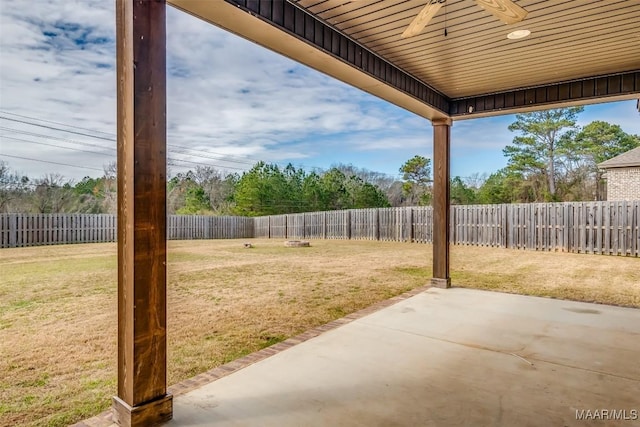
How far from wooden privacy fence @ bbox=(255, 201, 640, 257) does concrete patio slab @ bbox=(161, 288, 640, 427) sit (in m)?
6.85

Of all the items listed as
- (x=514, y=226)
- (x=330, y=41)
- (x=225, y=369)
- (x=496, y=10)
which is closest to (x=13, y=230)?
(x=225, y=369)

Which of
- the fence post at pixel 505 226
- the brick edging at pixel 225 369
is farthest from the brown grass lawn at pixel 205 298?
the fence post at pixel 505 226

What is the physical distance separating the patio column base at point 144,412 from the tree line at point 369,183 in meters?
12.5

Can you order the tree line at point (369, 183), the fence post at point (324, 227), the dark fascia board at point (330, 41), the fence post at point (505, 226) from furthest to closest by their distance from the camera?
1. the fence post at point (324, 227)
2. the tree line at point (369, 183)
3. the fence post at point (505, 226)
4. the dark fascia board at point (330, 41)

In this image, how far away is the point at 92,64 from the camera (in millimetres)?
14086

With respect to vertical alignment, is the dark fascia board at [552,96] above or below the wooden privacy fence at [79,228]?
above

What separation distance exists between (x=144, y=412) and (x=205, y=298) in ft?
11.3

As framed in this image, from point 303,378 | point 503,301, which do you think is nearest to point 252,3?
point 303,378

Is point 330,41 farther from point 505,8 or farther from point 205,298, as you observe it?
point 205,298

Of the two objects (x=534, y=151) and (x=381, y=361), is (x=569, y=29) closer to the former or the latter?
(x=381, y=361)

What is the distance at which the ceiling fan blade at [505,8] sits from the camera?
1970 mm

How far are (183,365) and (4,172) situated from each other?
39.4 ft

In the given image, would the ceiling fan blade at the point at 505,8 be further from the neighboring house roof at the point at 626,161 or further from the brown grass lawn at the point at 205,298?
the neighboring house roof at the point at 626,161

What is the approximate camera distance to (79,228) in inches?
536
